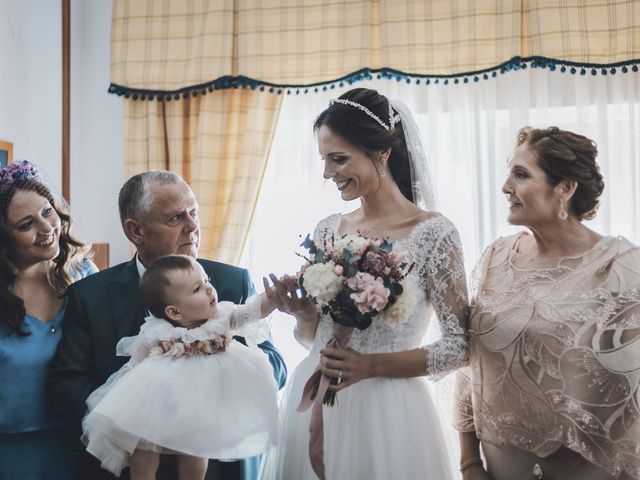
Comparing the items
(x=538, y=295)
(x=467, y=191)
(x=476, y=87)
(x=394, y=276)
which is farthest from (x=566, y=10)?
(x=394, y=276)

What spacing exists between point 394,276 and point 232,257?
2.43m

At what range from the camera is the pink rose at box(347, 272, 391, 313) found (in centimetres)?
180

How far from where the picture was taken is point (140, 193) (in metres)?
2.40

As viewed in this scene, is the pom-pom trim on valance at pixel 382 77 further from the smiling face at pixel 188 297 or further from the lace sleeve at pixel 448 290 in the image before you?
the smiling face at pixel 188 297

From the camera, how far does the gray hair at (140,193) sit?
7.80 ft

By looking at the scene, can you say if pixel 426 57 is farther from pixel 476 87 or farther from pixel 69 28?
pixel 69 28

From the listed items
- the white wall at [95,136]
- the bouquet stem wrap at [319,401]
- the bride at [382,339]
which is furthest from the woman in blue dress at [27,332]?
the white wall at [95,136]

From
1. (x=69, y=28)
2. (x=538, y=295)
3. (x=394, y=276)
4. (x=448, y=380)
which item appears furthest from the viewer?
(x=69, y=28)

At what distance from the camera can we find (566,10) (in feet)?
12.1

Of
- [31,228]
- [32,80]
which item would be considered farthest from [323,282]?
[32,80]

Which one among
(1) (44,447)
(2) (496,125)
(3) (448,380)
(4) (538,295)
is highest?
(2) (496,125)

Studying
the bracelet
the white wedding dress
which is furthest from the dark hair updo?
the bracelet

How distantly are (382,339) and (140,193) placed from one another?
1010 mm

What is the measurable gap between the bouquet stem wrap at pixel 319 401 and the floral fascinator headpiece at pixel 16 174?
1.24 metres
